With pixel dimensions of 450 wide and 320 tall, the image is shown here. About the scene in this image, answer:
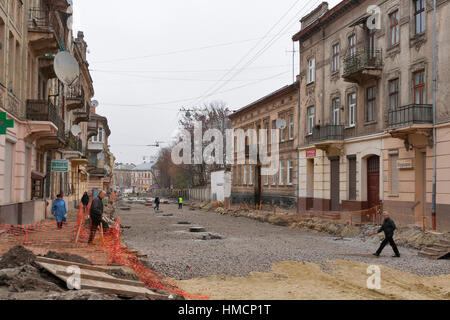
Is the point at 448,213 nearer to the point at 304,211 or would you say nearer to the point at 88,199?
the point at 304,211

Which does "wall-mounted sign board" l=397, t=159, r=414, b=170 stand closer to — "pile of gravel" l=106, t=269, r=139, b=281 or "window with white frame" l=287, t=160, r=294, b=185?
"window with white frame" l=287, t=160, r=294, b=185

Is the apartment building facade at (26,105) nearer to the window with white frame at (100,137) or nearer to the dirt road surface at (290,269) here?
the dirt road surface at (290,269)

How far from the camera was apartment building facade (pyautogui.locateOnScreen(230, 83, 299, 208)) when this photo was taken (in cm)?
3669

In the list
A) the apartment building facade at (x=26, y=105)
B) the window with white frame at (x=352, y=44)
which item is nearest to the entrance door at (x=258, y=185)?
the window with white frame at (x=352, y=44)

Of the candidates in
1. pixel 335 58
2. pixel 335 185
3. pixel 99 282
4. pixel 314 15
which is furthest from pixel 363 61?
pixel 99 282

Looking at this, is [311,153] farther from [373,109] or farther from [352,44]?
[352,44]

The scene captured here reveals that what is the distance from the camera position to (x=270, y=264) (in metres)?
13.4

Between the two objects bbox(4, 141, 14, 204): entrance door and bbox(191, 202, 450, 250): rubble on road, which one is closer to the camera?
bbox(191, 202, 450, 250): rubble on road

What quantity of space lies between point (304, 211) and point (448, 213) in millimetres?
14238

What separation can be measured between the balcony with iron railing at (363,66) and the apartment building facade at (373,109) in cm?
5

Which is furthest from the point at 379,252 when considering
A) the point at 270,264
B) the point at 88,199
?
the point at 88,199

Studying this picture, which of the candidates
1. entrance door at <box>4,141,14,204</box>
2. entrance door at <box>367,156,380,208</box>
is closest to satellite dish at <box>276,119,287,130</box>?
entrance door at <box>367,156,380,208</box>

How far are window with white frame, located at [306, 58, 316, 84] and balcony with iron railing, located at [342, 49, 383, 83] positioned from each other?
5.87 metres

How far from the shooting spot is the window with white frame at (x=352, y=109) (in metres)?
27.7
